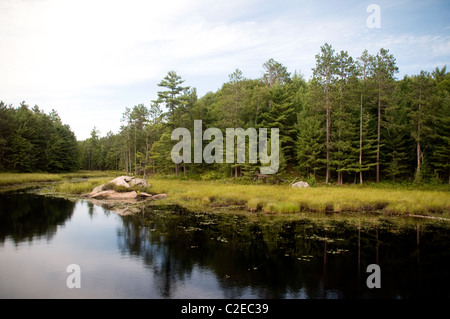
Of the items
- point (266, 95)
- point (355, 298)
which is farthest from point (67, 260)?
point (266, 95)

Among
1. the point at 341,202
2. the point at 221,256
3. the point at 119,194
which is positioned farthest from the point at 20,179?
the point at 341,202

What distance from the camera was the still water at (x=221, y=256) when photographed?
27.4ft

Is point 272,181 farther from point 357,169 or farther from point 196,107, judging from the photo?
point 196,107

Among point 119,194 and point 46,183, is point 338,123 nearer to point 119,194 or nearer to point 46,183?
point 119,194

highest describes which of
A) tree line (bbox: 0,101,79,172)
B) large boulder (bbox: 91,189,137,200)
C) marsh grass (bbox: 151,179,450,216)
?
tree line (bbox: 0,101,79,172)

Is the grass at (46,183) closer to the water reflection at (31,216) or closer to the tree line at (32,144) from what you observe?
the water reflection at (31,216)

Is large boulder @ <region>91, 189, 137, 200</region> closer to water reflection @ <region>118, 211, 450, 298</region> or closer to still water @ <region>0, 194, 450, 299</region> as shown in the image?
still water @ <region>0, 194, 450, 299</region>

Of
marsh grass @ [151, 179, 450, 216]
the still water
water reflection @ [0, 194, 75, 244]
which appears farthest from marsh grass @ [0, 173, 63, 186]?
marsh grass @ [151, 179, 450, 216]

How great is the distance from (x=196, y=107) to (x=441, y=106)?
36558mm

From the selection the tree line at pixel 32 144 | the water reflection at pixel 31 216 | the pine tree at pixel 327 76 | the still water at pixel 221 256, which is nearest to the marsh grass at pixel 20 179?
Answer: the tree line at pixel 32 144

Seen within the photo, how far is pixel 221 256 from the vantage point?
11.1 meters

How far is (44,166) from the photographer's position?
60.3 m

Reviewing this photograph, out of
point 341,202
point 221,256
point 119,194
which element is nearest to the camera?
point 221,256

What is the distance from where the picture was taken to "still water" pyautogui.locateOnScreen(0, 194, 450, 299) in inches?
329
